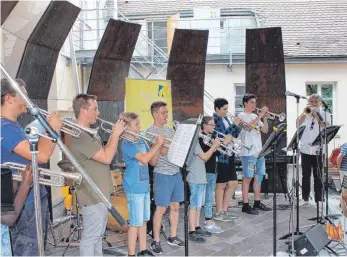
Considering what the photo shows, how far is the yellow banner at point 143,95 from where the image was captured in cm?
676

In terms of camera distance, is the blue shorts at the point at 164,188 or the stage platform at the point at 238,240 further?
the stage platform at the point at 238,240

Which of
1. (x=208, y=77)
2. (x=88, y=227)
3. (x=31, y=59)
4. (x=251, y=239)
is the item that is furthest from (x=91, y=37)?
(x=88, y=227)

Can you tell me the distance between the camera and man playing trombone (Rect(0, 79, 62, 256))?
9.46 feet

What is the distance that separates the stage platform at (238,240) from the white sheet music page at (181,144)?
1600 millimetres

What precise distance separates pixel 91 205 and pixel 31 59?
7.83 feet

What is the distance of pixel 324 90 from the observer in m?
11.8

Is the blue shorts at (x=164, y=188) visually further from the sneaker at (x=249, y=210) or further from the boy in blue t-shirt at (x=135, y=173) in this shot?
the sneaker at (x=249, y=210)

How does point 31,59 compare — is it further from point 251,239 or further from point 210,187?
point 251,239

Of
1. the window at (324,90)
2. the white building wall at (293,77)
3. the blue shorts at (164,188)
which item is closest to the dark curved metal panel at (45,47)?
the blue shorts at (164,188)

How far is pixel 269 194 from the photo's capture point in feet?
26.2

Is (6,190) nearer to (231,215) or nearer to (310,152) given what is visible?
(231,215)

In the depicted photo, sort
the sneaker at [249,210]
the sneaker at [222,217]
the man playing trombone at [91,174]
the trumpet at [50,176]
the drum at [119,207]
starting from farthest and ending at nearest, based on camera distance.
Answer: the sneaker at [249,210] < the sneaker at [222,217] < the drum at [119,207] < the man playing trombone at [91,174] < the trumpet at [50,176]

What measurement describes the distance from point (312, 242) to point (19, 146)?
3076mm

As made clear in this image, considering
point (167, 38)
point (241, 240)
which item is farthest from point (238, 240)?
point (167, 38)
